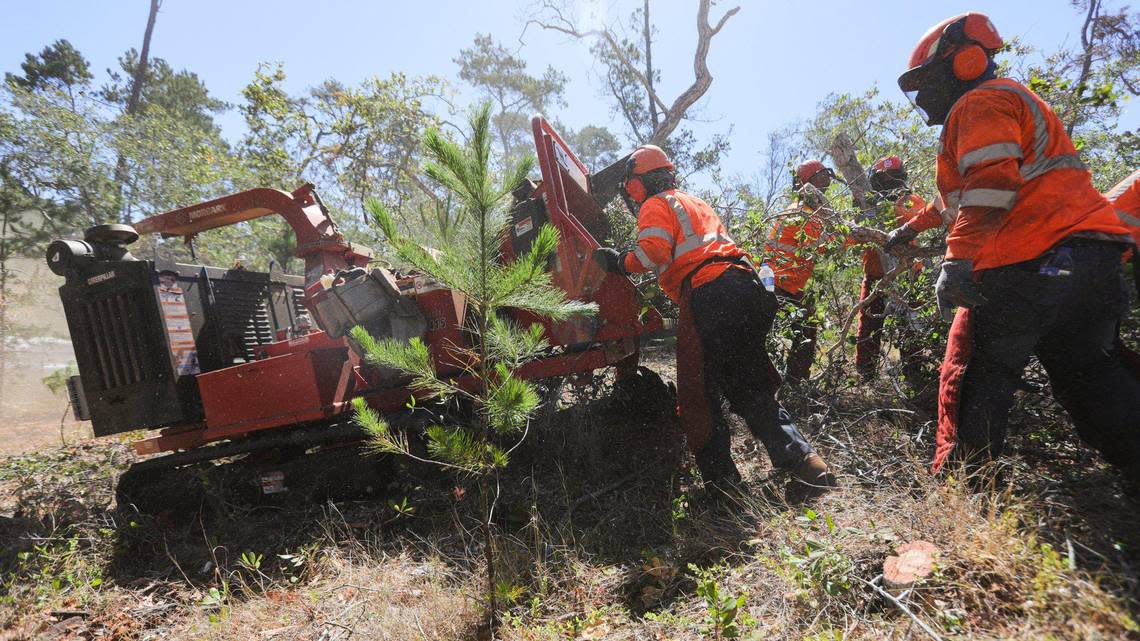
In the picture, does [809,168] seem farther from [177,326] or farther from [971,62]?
[177,326]

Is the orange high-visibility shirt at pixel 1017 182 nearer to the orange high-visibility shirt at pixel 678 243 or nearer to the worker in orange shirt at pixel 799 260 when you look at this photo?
the orange high-visibility shirt at pixel 678 243

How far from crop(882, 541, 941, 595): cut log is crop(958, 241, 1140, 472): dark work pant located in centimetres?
52

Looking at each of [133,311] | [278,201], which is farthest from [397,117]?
[133,311]

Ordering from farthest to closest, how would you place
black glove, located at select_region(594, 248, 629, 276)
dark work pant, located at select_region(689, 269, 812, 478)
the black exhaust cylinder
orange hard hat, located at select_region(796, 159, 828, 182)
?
orange hard hat, located at select_region(796, 159, 828, 182), the black exhaust cylinder, black glove, located at select_region(594, 248, 629, 276), dark work pant, located at select_region(689, 269, 812, 478)

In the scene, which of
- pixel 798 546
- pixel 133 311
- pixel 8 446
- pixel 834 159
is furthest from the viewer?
pixel 8 446

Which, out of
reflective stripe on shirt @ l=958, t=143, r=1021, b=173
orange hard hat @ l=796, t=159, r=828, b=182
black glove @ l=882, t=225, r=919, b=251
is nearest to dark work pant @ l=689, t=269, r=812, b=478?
black glove @ l=882, t=225, r=919, b=251

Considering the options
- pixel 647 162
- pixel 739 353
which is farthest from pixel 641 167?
pixel 739 353

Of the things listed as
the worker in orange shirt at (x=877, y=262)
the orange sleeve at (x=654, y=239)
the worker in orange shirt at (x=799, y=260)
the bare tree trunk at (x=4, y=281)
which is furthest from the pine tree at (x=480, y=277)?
the bare tree trunk at (x=4, y=281)

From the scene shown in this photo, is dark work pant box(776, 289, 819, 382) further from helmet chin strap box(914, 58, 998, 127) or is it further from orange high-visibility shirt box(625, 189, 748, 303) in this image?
helmet chin strap box(914, 58, 998, 127)

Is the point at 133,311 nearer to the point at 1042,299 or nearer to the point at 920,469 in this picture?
the point at 920,469

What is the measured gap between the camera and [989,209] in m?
1.93

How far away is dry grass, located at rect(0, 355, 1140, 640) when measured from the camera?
5.18 ft

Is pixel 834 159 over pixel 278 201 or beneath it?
beneath

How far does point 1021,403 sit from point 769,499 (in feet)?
4.80
